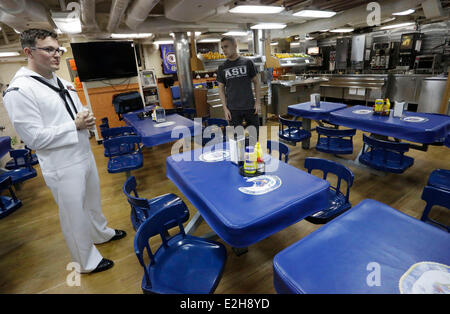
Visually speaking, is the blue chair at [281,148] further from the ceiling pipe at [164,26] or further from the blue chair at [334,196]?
the ceiling pipe at [164,26]

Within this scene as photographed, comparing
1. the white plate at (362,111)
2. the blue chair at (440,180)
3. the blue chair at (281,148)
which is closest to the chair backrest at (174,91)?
the white plate at (362,111)

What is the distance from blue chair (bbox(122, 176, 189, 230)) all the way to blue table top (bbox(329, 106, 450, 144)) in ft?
8.79

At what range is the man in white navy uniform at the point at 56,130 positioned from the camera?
163cm

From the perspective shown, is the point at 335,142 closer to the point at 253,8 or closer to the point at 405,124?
the point at 405,124

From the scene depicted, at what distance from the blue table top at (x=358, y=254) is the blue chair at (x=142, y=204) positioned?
867mm

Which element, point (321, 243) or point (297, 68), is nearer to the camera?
point (321, 243)

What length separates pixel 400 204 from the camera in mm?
2857

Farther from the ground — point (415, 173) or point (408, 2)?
point (408, 2)

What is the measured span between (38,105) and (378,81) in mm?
8349

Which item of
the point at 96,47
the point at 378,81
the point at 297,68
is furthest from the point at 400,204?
the point at 297,68

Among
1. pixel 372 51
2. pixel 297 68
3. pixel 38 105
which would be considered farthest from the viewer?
pixel 297 68

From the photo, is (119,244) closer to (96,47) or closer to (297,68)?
(96,47)
